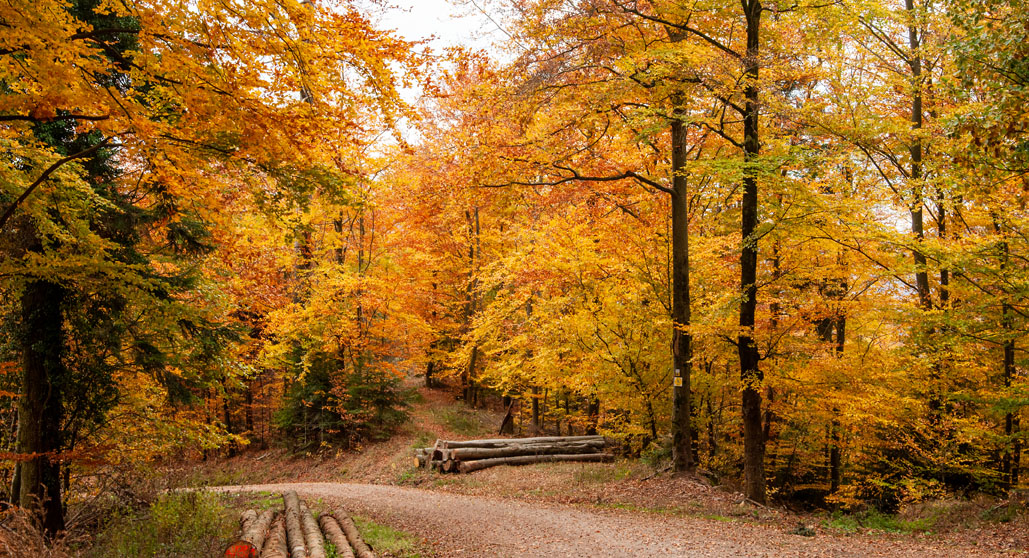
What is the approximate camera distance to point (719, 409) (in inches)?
548

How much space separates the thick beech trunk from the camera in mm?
14758

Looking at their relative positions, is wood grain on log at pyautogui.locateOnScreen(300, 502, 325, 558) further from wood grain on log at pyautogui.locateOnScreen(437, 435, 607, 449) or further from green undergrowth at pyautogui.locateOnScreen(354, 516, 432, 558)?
wood grain on log at pyautogui.locateOnScreen(437, 435, 607, 449)

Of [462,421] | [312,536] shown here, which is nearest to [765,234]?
[312,536]

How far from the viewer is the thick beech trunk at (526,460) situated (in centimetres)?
1476

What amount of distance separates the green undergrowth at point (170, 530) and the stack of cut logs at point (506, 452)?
7.05m

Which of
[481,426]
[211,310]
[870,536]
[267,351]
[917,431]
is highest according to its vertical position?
[211,310]

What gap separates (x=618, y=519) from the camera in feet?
28.8

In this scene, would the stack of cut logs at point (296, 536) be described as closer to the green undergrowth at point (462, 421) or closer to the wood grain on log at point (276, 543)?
the wood grain on log at point (276, 543)

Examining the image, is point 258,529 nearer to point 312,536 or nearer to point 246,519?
point 312,536

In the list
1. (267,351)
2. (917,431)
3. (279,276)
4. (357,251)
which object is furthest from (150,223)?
(917,431)

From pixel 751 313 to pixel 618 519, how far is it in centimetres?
433

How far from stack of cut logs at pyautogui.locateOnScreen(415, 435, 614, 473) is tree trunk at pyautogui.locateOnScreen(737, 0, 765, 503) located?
651 centimetres

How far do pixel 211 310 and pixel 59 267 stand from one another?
3060 mm

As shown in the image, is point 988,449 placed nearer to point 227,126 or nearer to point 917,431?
point 917,431
